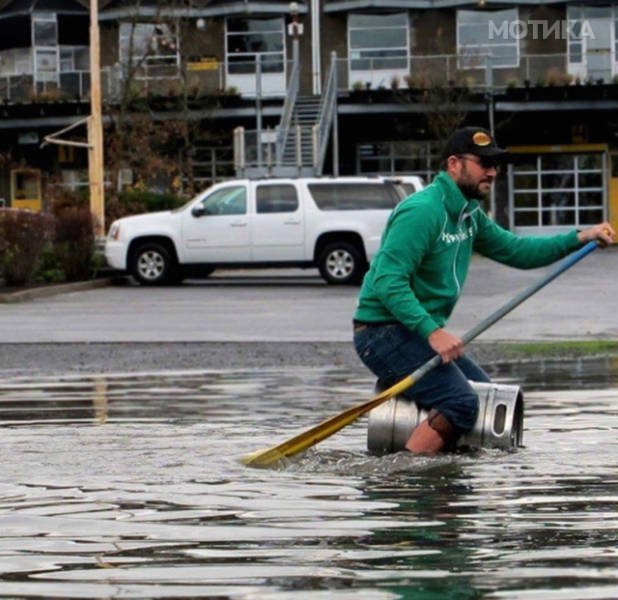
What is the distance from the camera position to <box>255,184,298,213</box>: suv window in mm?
33938

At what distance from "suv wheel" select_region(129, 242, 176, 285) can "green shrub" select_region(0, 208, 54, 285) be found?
276 cm

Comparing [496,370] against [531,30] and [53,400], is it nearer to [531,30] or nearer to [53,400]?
[53,400]

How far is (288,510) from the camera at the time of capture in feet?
27.1

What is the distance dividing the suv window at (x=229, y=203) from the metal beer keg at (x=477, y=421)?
78.2ft

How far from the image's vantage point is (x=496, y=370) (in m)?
17.2

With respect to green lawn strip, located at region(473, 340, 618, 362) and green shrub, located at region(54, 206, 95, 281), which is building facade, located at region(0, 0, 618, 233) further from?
green lawn strip, located at region(473, 340, 618, 362)

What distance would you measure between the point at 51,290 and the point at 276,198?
4.82m

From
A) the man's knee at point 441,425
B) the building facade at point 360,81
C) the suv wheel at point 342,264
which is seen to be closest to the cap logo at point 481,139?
the man's knee at point 441,425

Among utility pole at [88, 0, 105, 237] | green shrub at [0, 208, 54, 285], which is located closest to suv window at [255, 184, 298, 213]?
green shrub at [0, 208, 54, 285]

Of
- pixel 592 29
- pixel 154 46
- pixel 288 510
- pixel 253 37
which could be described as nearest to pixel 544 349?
pixel 288 510

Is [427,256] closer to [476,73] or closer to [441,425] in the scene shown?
[441,425]

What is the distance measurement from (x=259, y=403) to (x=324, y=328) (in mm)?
9062

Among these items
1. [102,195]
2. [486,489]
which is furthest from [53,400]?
[102,195]

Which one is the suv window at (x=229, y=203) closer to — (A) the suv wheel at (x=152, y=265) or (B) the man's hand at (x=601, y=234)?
(A) the suv wheel at (x=152, y=265)
